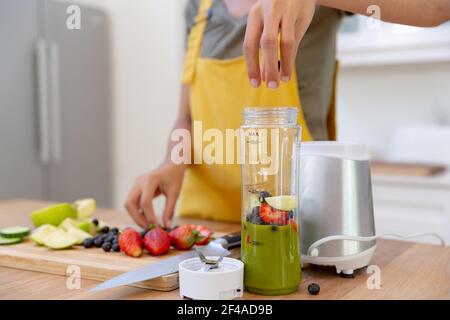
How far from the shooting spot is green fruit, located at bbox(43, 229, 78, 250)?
3.23 ft

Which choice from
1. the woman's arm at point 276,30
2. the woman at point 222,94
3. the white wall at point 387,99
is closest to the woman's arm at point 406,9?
the woman's arm at point 276,30

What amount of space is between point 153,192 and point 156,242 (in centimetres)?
28

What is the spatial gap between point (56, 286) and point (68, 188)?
187cm

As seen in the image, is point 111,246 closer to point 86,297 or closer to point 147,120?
point 86,297

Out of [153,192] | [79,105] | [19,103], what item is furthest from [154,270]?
→ [79,105]

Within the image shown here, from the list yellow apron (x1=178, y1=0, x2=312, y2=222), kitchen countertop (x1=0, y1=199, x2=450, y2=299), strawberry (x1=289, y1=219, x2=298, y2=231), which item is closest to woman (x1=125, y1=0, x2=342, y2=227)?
yellow apron (x1=178, y1=0, x2=312, y2=222)

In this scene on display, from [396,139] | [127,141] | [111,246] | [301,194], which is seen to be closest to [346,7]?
[301,194]

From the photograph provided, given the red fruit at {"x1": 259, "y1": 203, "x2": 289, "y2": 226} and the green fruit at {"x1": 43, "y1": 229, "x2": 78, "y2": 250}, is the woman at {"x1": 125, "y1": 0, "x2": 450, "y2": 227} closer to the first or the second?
the green fruit at {"x1": 43, "y1": 229, "x2": 78, "y2": 250}

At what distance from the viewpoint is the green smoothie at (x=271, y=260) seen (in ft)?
2.46

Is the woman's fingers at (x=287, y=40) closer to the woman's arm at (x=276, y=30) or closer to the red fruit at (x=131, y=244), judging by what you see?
the woman's arm at (x=276, y=30)

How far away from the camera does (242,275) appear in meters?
0.75

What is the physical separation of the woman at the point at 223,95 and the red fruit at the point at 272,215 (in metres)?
0.45

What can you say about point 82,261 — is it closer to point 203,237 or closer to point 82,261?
point 82,261

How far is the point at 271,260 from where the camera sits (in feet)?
2.46
